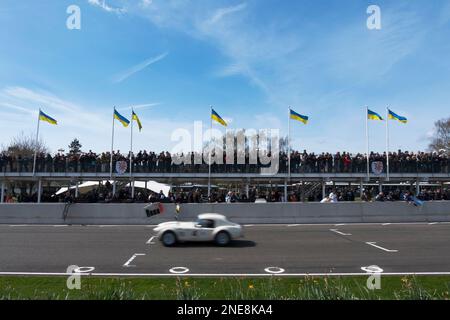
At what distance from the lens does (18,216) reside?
2189 cm

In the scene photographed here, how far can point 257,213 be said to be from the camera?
71.4 ft

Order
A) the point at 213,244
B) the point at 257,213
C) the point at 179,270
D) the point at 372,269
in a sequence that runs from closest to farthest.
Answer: the point at 372,269, the point at 179,270, the point at 213,244, the point at 257,213

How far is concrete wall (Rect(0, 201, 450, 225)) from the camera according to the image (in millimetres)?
21672

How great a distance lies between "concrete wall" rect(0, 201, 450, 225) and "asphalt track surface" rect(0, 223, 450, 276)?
133 inches

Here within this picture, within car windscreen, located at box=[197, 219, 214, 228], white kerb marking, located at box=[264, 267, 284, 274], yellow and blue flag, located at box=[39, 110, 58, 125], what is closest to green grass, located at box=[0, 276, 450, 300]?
white kerb marking, located at box=[264, 267, 284, 274]

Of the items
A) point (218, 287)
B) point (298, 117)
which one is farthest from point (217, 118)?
point (218, 287)

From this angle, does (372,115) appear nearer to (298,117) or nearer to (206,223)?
(298,117)

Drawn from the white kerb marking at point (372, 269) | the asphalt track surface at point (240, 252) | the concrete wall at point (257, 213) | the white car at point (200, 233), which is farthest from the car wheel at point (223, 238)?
the concrete wall at point (257, 213)

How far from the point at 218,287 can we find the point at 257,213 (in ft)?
45.9

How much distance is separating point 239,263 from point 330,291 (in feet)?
17.2

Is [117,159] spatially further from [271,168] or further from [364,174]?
[364,174]

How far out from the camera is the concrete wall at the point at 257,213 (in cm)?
2167
